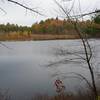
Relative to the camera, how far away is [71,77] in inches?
642

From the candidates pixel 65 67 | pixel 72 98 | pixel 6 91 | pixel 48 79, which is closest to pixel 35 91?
pixel 6 91

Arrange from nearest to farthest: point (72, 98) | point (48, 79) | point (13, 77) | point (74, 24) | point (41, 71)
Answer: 1. point (74, 24)
2. point (72, 98)
3. point (48, 79)
4. point (13, 77)
5. point (41, 71)

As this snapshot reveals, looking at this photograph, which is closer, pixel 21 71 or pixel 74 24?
pixel 74 24

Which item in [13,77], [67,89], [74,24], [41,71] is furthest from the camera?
[41,71]

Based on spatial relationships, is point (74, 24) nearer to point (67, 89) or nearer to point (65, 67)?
point (67, 89)

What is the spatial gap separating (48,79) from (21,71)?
407 centimetres

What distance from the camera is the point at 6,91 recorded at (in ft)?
47.3

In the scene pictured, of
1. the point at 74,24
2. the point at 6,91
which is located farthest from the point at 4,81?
the point at 74,24

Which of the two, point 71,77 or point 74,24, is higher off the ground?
point 74,24

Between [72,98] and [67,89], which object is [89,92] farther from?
[67,89]

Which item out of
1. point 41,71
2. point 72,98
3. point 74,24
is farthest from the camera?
point 41,71

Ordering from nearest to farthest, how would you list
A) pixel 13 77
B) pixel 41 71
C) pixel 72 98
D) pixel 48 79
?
pixel 72 98 → pixel 48 79 → pixel 13 77 → pixel 41 71

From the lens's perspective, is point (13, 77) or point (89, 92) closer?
point (89, 92)

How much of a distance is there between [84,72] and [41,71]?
13.4ft
